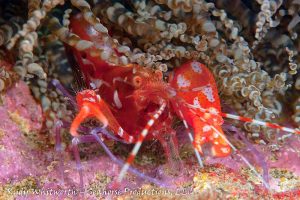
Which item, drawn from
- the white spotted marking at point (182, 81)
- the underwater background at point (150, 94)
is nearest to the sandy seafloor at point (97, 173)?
the underwater background at point (150, 94)

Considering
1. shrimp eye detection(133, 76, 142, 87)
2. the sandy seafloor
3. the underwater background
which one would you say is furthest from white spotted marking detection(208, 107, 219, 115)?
shrimp eye detection(133, 76, 142, 87)

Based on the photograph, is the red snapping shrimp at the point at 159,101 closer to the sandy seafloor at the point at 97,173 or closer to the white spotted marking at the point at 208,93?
the white spotted marking at the point at 208,93

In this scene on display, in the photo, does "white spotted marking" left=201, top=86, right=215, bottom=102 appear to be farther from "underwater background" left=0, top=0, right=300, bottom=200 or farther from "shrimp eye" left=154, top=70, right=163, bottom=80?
"shrimp eye" left=154, top=70, right=163, bottom=80

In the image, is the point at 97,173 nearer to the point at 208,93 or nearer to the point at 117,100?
the point at 117,100

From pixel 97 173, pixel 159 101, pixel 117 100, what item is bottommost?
pixel 97 173

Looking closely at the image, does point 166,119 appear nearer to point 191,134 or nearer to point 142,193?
point 191,134

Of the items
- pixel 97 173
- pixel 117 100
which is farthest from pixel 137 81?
pixel 97 173

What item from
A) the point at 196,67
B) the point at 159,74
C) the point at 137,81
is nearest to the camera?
the point at 159,74
